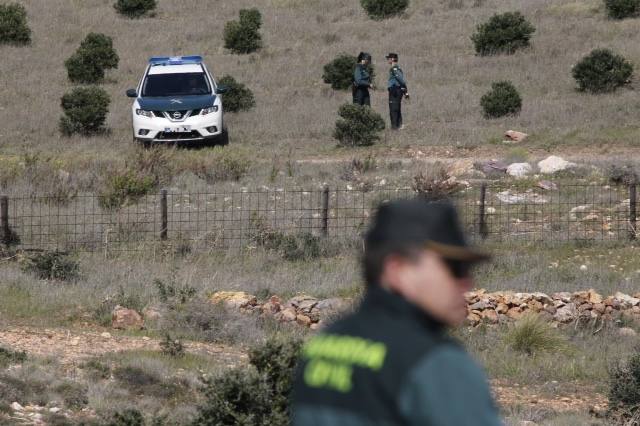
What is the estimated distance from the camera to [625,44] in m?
31.1

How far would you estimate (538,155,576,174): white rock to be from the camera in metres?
19.1

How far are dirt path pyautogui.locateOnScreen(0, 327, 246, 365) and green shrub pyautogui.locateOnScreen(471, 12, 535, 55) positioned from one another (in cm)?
2285

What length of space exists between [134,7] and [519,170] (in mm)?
25268

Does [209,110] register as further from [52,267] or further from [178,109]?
[52,267]

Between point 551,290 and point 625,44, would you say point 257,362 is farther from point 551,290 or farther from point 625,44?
point 625,44

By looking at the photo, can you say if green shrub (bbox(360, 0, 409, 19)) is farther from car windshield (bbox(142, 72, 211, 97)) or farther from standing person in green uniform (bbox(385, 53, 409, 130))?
car windshield (bbox(142, 72, 211, 97))

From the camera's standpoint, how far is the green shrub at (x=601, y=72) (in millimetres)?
26984

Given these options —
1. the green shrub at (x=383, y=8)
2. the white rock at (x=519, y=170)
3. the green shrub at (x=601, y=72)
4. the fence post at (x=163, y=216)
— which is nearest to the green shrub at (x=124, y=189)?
the fence post at (x=163, y=216)

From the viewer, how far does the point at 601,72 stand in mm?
26984

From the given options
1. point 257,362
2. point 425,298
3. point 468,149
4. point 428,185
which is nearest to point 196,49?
point 468,149

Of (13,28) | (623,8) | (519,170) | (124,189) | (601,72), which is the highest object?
(623,8)

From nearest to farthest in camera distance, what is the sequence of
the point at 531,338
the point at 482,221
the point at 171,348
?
the point at 171,348, the point at 531,338, the point at 482,221

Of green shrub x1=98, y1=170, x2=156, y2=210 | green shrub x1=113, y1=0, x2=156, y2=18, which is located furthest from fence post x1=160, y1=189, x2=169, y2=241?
green shrub x1=113, y1=0, x2=156, y2=18

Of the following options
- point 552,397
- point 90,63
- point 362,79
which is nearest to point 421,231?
point 552,397
